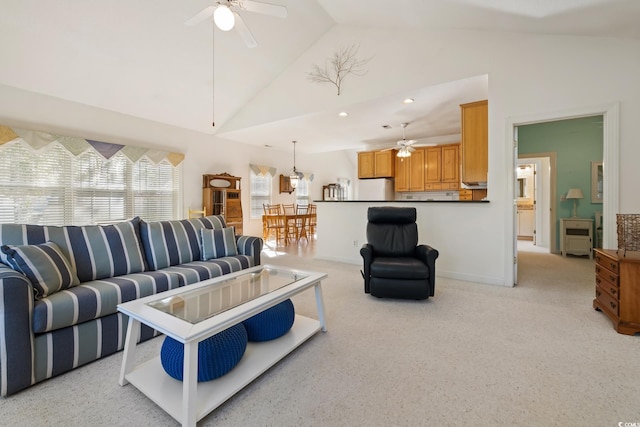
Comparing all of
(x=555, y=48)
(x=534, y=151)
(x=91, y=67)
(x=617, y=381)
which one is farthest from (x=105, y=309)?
(x=534, y=151)

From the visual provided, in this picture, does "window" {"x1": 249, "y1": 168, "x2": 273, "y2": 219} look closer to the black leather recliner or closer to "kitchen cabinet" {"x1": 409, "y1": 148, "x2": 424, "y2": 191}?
"kitchen cabinet" {"x1": 409, "y1": 148, "x2": 424, "y2": 191}

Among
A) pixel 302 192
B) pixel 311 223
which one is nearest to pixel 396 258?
pixel 311 223

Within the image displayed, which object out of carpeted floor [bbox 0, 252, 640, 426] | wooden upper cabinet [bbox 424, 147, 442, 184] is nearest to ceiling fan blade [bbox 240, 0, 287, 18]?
carpeted floor [bbox 0, 252, 640, 426]

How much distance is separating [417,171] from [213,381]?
6.27 m

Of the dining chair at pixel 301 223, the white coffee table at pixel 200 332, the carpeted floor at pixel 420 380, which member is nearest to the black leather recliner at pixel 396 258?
the carpeted floor at pixel 420 380

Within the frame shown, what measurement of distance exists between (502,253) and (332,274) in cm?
214

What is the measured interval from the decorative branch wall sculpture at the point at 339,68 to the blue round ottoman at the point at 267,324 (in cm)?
348

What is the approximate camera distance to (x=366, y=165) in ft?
23.4

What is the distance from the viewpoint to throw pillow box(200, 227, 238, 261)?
3037 millimetres

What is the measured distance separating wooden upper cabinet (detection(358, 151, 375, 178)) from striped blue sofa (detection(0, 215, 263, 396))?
490cm

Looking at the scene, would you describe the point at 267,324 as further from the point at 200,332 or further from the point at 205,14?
the point at 205,14

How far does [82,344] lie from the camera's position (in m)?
1.75

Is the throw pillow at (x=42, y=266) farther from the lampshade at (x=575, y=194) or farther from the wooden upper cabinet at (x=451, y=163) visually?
the lampshade at (x=575, y=194)

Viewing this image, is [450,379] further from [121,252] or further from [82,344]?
[121,252]
